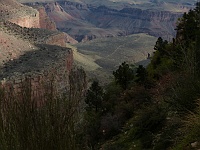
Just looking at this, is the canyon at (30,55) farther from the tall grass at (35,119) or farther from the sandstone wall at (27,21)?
the tall grass at (35,119)

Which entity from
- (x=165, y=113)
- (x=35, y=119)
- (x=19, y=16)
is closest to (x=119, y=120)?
(x=165, y=113)

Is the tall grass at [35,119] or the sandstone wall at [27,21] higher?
the tall grass at [35,119]

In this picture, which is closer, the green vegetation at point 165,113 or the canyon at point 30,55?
the green vegetation at point 165,113

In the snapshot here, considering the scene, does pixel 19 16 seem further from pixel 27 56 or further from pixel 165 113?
pixel 165 113

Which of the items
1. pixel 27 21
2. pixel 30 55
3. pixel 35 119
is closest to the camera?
pixel 35 119

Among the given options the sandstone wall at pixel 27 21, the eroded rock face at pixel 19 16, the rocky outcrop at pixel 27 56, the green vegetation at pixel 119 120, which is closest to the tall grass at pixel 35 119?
the green vegetation at pixel 119 120

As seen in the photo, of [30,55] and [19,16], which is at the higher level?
[19,16]

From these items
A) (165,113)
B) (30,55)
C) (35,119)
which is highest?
(35,119)

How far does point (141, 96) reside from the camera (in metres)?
18.5

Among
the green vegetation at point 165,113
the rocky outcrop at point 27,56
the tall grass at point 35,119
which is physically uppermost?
the tall grass at point 35,119

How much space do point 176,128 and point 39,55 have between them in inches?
1175

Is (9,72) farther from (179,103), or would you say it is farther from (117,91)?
(179,103)

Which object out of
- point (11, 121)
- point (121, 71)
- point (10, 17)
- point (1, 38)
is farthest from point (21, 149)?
point (10, 17)

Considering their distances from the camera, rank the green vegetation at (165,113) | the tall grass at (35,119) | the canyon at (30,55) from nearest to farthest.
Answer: the tall grass at (35,119) < the green vegetation at (165,113) < the canyon at (30,55)
